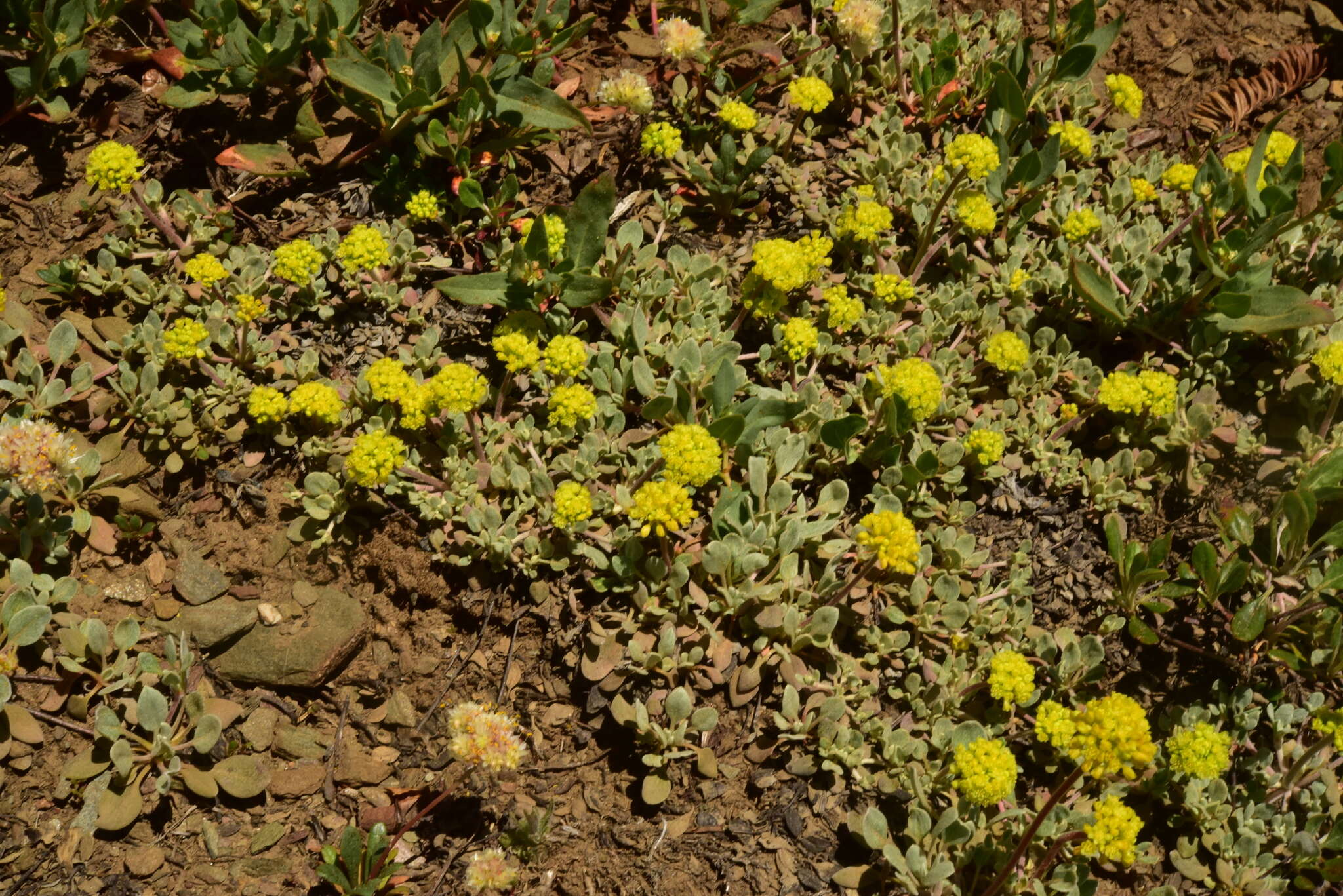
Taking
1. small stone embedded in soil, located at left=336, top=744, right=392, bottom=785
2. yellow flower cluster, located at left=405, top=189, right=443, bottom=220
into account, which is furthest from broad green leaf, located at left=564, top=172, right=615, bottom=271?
small stone embedded in soil, located at left=336, top=744, right=392, bottom=785

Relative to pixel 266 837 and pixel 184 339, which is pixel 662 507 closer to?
pixel 266 837

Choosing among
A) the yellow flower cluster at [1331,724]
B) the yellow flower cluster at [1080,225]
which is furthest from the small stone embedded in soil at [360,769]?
the yellow flower cluster at [1080,225]

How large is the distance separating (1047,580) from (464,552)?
2.38 meters

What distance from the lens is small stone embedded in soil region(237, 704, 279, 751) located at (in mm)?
3393

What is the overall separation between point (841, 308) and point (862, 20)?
155 centimetres

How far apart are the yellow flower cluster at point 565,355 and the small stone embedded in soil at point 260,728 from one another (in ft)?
5.44

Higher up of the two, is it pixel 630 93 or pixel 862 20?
pixel 862 20

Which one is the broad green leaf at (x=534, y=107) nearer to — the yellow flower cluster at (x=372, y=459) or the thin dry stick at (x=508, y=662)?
the yellow flower cluster at (x=372, y=459)

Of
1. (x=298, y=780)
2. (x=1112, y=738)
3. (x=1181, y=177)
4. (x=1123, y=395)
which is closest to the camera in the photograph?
(x=1112, y=738)

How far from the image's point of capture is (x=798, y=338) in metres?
3.90

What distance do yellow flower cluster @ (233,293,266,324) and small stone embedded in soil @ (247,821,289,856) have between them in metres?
1.91

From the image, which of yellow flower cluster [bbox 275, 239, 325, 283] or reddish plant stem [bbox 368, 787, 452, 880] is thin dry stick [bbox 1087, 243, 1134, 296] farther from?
reddish plant stem [bbox 368, 787, 452, 880]

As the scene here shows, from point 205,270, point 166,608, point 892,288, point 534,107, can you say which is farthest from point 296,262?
point 892,288

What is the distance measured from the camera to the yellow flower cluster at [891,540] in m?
3.21
